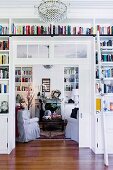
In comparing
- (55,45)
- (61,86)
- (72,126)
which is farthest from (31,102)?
(55,45)

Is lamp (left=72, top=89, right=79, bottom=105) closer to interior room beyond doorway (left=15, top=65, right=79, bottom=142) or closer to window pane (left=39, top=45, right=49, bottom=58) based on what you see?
interior room beyond doorway (left=15, top=65, right=79, bottom=142)

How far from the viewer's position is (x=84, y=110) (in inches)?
264

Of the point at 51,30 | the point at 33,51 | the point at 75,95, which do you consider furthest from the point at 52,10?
the point at 75,95

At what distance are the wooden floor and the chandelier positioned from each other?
2.83 meters

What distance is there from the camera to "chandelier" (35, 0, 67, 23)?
13.5ft

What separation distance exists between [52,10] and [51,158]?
3.21 m

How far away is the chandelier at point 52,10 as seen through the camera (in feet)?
13.5

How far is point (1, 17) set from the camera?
6.20 meters

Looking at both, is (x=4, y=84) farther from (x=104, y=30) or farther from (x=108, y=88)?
(x=104, y=30)

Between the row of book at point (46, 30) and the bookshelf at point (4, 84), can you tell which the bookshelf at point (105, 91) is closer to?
the row of book at point (46, 30)

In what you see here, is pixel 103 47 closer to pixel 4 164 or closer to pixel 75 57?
pixel 75 57

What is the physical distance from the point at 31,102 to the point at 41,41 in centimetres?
559

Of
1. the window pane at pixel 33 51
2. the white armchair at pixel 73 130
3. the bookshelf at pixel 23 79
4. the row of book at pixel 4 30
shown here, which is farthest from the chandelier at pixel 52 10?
the bookshelf at pixel 23 79

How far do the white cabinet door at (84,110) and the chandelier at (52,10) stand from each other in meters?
2.61
